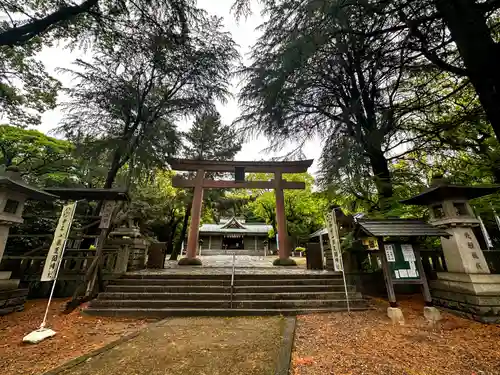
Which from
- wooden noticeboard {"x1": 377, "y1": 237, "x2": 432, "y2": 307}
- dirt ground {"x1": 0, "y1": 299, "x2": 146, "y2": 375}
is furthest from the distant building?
wooden noticeboard {"x1": 377, "y1": 237, "x2": 432, "y2": 307}

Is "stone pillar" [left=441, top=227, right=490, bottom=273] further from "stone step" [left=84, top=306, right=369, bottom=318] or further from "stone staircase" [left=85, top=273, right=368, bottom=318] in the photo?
"stone step" [left=84, top=306, right=369, bottom=318]

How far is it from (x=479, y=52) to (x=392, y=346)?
4.69 metres

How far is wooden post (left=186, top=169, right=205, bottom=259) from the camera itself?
9562 millimetres

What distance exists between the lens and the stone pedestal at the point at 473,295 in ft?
13.6

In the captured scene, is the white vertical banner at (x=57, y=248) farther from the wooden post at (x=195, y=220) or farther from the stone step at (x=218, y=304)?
the wooden post at (x=195, y=220)

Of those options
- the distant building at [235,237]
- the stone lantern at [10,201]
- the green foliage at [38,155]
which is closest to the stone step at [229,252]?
the distant building at [235,237]

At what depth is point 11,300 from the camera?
16.2 ft

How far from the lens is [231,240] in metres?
28.8

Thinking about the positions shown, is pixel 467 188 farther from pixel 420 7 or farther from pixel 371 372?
pixel 371 372

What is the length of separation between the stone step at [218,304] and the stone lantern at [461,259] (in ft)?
6.32

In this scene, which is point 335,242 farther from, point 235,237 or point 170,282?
point 235,237

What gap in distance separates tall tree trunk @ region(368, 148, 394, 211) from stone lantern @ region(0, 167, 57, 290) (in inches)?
360

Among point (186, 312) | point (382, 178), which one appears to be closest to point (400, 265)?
point (382, 178)

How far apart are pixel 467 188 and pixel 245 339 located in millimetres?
5791
